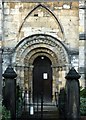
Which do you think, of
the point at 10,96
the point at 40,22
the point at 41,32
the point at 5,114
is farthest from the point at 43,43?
the point at 5,114

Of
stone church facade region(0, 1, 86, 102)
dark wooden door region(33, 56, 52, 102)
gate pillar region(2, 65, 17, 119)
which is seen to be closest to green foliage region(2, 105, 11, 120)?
gate pillar region(2, 65, 17, 119)

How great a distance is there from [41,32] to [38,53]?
1559 millimetres

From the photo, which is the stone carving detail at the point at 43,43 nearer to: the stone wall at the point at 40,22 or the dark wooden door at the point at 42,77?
the stone wall at the point at 40,22

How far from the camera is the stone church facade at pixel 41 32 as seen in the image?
26547 mm

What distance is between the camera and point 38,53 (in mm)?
27469

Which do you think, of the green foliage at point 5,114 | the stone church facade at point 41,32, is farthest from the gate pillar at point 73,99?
the stone church facade at point 41,32

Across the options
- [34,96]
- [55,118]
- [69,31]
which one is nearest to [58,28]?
[69,31]

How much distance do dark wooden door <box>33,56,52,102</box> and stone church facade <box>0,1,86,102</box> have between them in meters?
1.12

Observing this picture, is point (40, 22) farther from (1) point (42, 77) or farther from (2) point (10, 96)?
(2) point (10, 96)

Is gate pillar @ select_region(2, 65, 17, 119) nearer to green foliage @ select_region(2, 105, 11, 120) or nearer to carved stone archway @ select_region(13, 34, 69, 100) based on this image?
green foliage @ select_region(2, 105, 11, 120)

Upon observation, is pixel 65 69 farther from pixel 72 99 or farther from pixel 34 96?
pixel 72 99

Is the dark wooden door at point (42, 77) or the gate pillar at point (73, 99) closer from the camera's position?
the gate pillar at point (73, 99)

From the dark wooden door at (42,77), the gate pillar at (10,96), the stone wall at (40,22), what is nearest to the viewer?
the gate pillar at (10,96)

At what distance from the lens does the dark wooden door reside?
91.6 feet
